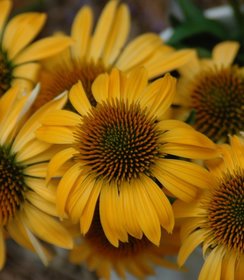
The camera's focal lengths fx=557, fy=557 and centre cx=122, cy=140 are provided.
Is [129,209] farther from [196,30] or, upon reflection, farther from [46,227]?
[196,30]

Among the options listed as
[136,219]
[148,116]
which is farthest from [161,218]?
[148,116]

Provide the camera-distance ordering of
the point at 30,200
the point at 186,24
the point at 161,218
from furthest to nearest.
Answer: the point at 186,24, the point at 30,200, the point at 161,218

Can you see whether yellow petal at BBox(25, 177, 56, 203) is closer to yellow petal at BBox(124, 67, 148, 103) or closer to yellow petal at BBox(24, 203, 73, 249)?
yellow petal at BBox(24, 203, 73, 249)

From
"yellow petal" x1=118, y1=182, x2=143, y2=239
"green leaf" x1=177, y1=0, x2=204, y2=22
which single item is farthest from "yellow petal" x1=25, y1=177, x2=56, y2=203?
"green leaf" x1=177, y1=0, x2=204, y2=22

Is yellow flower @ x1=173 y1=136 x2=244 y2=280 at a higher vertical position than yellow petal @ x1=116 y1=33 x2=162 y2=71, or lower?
lower

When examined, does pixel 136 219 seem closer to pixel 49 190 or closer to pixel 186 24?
pixel 49 190

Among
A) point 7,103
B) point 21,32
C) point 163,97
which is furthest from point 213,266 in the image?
point 21,32
